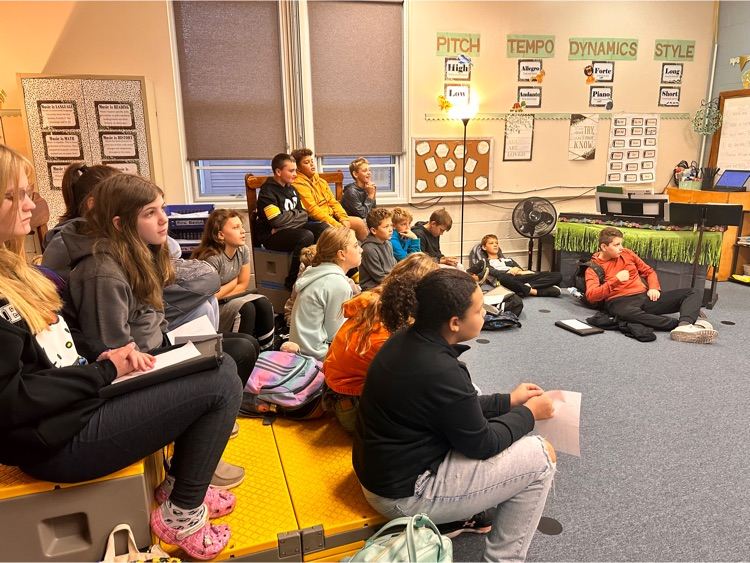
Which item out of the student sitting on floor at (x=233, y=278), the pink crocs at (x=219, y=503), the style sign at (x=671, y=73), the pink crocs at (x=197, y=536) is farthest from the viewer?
the style sign at (x=671, y=73)

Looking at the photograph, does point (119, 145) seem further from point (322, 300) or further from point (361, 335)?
point (361, 335)

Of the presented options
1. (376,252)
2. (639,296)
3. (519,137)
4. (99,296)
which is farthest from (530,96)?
(99,296)

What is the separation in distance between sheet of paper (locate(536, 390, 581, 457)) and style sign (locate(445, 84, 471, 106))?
14.3 feet

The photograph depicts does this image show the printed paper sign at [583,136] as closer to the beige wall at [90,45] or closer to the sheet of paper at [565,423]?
the beige wall at [90,45]

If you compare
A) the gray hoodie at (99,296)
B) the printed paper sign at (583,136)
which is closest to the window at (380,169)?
the printed paper sign at (583,136)

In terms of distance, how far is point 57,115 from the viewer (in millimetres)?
4230

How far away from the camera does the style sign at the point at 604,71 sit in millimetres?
5738

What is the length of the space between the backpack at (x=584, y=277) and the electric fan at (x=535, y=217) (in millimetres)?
570

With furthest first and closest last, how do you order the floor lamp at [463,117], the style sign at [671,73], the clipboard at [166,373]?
the style sign at [671,73]
the floor lamp at [463,117]
the clipboard at [166,373]

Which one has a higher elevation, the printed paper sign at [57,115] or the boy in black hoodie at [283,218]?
the printed paper sign at [57,115]

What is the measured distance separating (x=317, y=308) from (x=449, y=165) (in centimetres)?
351

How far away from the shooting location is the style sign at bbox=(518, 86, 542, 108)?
5617mm

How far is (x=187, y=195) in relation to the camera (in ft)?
16.4

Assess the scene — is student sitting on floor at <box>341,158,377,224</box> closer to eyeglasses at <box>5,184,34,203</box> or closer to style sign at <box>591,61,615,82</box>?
style sign at <box>591,61,615,82</box>
